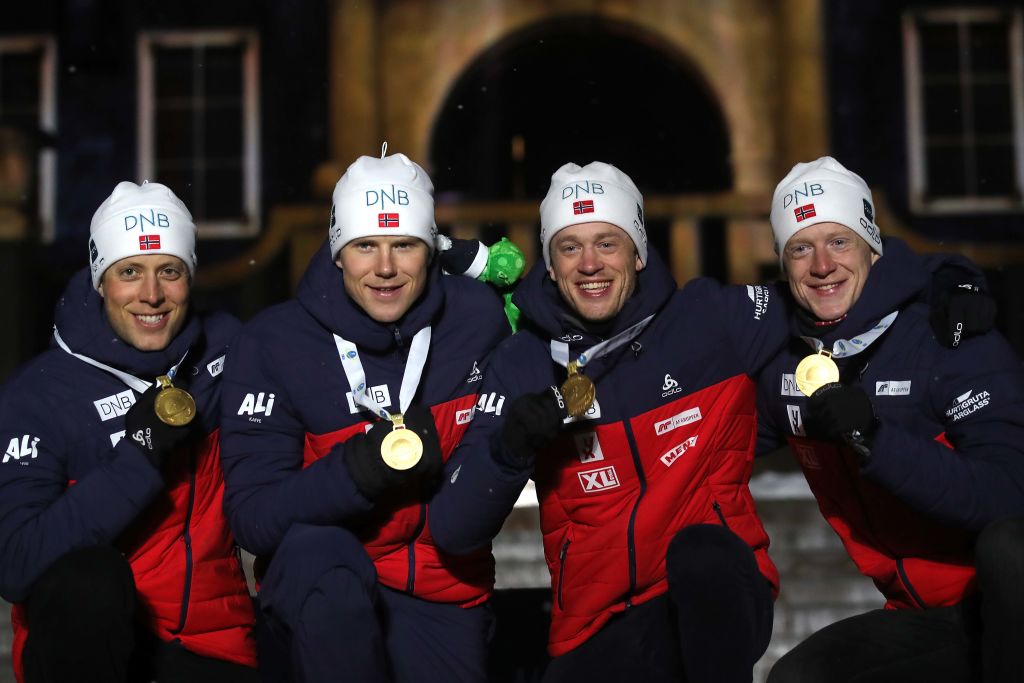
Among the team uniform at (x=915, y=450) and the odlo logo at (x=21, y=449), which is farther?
the odlo logo at (x=21, y=449)

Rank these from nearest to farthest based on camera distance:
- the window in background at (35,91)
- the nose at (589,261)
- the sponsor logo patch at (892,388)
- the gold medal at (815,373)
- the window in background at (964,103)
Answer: the gold medal at (815,373)
the sponsor logo patch at (892,388)
the nose at (589,261)
the window in background at (964,103)
the window in background at (35,91)

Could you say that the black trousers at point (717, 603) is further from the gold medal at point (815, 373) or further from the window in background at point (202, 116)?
the window in background at point (202, 116)

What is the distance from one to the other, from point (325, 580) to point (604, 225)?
53.6 inches

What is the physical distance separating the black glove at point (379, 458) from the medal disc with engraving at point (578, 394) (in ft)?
1.21

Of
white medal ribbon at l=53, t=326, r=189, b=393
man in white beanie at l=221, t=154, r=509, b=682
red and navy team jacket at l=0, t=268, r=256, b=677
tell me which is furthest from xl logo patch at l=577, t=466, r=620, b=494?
white medal ribbon at l=53, t=326, r=189, b=393

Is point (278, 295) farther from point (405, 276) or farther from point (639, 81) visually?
point (405, 276)

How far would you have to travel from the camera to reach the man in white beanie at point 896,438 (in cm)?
351

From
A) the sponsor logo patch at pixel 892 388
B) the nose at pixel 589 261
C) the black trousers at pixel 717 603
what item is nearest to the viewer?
the black trousers at pixel 717 603

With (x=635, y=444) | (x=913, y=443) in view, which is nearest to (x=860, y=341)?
(x=913, y=443)

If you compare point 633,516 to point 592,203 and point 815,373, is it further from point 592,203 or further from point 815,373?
point 592,203

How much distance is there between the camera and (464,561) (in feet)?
13.1

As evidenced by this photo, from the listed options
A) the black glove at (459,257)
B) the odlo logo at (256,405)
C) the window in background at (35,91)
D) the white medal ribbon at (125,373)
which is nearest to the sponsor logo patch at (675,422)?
the black glove at (459,257)

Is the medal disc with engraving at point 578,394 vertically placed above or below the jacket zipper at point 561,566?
above

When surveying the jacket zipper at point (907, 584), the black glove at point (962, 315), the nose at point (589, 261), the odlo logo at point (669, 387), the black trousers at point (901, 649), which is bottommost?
the black trousers at point (901, 649)
